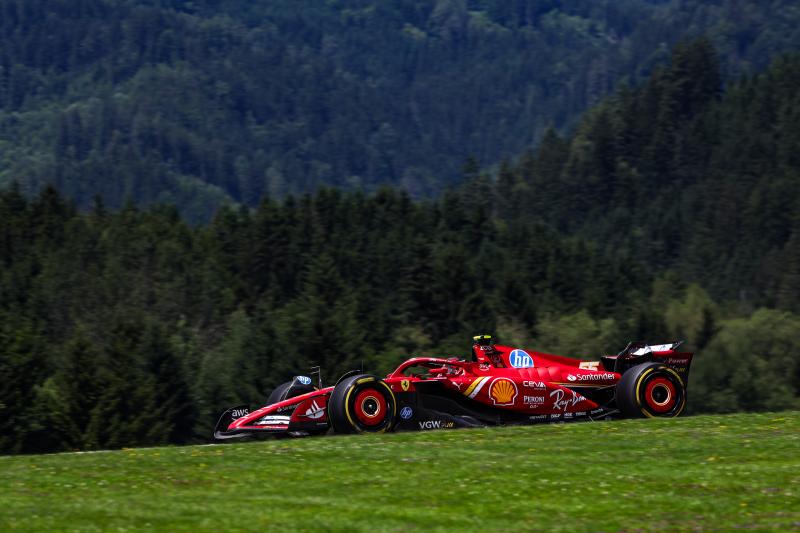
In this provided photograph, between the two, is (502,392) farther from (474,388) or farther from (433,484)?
(433,484)

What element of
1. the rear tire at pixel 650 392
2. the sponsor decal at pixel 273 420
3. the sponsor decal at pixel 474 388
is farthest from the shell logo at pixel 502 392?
the sponsor decal at pixel 273 420

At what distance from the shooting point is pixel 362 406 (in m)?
22.2

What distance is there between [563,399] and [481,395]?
1.48 meters

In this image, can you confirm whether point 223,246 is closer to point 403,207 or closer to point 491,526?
point 403,207

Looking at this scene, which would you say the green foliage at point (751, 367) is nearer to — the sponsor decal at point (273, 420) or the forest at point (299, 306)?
the forest at point (299, 306)

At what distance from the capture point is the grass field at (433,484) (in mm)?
14383

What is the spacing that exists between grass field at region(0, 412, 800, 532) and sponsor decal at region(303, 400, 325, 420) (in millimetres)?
2060

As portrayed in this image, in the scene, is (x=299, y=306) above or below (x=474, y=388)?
above

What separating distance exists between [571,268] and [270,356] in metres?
48.3

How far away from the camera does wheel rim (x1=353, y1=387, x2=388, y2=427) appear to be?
22.2 meters

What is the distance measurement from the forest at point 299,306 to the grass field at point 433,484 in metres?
48.7

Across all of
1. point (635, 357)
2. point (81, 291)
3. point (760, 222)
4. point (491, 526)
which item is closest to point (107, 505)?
point (491, 526)

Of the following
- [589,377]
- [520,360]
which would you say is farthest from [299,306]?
[589,377]

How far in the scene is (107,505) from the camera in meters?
15.1
